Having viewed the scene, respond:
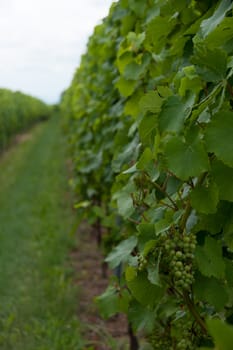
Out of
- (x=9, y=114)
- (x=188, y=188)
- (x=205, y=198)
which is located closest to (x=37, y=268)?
(x=188, y=188)

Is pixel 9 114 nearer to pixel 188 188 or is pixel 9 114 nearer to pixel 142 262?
pixel 188 188

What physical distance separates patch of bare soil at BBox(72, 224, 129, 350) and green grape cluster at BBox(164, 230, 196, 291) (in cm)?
256

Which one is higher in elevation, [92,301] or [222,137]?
[222,137]

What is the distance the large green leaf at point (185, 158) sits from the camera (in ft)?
3.63

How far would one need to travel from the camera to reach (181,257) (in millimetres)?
1208

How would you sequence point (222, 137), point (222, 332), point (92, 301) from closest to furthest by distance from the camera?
1. point (222, 332)
2. point (222, 137)
3. point (92, 301)

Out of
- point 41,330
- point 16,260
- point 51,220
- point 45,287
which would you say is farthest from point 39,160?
point 41,330

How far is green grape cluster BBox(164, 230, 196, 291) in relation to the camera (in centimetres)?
120

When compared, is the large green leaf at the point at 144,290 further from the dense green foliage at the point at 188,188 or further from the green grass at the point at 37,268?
the green grass at the point at 37,268

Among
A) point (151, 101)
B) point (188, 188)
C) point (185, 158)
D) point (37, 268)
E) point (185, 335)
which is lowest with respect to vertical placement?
point (37, 268)

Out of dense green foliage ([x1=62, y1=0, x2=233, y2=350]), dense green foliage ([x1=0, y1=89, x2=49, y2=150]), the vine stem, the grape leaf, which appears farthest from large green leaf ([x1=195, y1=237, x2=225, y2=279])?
dense green foliage ([x1=0, y1=89, x2=49, y2=150])

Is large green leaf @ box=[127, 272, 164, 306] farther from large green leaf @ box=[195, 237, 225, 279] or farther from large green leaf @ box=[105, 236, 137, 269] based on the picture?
large green leaf @ box=[105, 236, 137, 269]

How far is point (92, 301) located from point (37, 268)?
892 mm

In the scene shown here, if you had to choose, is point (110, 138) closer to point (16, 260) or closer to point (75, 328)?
point (75, 328)
